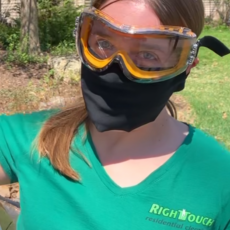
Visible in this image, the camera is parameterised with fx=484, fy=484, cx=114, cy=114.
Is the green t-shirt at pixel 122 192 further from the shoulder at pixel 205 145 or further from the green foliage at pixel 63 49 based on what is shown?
the green foliage at pixel 63 49

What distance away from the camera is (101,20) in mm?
1451

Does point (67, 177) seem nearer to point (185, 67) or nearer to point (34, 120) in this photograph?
point (34, 120)

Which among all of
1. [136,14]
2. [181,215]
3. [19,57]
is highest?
[136,14]

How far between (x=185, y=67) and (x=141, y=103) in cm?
18

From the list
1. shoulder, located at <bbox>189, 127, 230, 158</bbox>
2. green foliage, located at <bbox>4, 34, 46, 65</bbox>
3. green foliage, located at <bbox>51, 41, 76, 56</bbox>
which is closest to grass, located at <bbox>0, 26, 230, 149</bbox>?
green foliage, located at <bbox>4, 34, 46, 65</bbox>

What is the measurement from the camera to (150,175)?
1.44m

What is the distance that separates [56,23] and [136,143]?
9.96 metres

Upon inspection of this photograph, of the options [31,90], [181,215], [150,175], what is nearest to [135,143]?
[150,175]

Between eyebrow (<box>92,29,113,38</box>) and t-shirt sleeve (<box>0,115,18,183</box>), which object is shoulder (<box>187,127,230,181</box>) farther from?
t-shirt sleeve (<box>0,115,18,183</box>)

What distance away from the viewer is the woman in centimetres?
139

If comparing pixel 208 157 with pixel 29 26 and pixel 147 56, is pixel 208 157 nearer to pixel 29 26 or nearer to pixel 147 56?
pixel 147 56

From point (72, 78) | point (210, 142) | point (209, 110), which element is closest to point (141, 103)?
point (210, 142)

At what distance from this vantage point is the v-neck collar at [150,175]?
1.41 m

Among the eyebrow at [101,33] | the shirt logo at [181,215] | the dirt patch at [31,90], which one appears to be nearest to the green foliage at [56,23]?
the dirt patch at [31,90]
